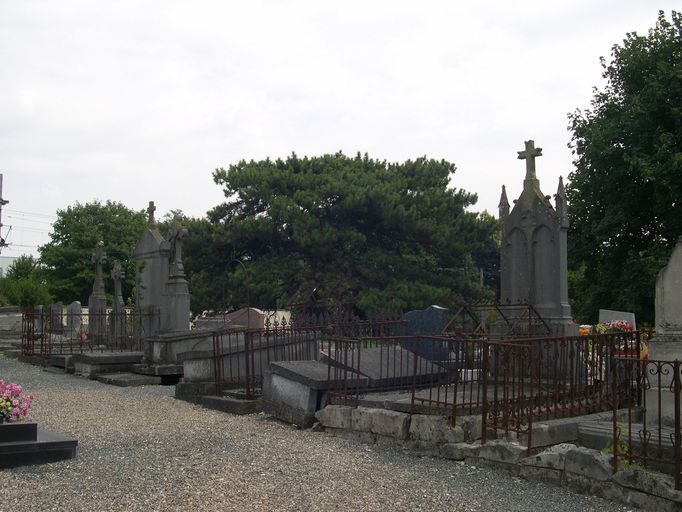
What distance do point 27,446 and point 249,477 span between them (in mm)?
2213

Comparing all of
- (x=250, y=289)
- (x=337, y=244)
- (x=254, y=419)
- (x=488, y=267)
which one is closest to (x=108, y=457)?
(x=254, y=419)

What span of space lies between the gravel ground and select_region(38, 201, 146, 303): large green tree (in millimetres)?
43537

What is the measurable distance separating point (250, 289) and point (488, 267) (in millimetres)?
20250

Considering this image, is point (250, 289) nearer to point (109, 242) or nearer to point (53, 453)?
point (53, 453)

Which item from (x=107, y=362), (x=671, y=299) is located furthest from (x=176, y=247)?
(x=671, y=299)

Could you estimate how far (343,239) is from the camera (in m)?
30.0

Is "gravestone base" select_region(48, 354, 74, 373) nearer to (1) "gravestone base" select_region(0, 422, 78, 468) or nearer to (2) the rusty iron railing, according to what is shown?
(1) "gravestone base" select_region(0, 422, 78, 468)

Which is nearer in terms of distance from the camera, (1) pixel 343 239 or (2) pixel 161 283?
(2) pixel 161 283

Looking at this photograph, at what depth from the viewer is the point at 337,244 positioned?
30.5 metres

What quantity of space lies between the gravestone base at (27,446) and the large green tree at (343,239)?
69.1 ft

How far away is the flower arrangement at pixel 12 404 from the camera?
736 centimetres

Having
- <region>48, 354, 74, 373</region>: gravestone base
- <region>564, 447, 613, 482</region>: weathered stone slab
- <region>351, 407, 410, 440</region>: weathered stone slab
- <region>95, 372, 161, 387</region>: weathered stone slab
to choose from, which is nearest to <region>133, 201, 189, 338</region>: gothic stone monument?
<region>95, 372, 161, 387</region>: weathered stone slab

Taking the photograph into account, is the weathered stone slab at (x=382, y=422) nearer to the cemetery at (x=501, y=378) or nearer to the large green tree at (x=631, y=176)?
the cemetery at (x=501, y=378)

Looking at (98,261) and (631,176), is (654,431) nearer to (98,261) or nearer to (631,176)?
(631,176)
